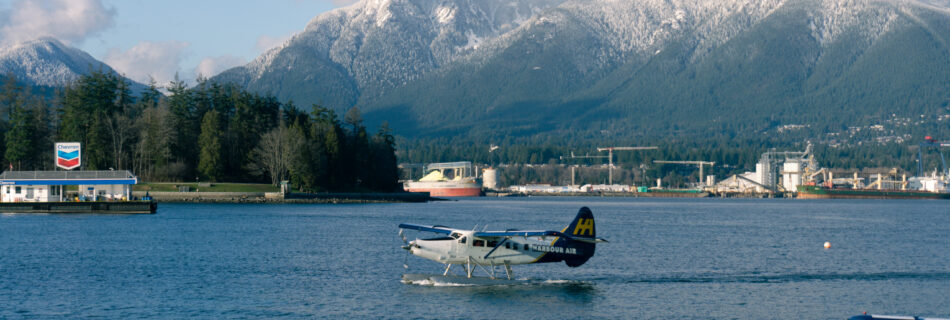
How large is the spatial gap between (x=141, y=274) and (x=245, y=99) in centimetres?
9634

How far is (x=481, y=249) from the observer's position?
1823 inches

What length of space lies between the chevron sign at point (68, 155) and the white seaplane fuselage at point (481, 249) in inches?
2741

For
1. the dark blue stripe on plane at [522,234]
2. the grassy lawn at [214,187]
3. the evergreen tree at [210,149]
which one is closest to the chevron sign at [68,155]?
the grassy lawn at [214,187]

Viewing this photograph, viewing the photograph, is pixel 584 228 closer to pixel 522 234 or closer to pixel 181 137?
pixel 522 234

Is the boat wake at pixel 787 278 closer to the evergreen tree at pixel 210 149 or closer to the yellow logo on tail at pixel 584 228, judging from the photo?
the yellow logo on tail at pixel 584 228

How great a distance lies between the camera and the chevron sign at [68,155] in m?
104

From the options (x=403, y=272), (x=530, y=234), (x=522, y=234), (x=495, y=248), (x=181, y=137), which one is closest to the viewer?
(x=530, y=234)

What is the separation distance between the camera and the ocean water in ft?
134

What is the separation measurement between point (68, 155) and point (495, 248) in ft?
236

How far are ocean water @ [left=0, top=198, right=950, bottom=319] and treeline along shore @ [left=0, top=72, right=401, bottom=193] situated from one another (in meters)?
44.1

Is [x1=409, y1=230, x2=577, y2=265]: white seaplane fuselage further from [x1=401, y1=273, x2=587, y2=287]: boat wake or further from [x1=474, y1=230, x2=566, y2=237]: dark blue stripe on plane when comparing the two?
[x1=401, y1=273, x2=587, y2=287]: boat wake

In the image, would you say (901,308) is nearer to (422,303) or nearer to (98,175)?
(422,303)

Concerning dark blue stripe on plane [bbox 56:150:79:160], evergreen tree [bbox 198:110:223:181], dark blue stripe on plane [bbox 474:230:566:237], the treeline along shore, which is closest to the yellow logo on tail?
dark blue stripe on plane [bbox 474:230:566:237]

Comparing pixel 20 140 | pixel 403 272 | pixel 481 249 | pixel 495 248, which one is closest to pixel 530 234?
pixel 495 248
